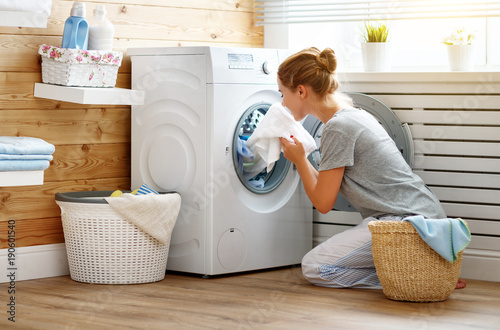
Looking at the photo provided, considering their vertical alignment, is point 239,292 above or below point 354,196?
below

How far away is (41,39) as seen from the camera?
109 inches

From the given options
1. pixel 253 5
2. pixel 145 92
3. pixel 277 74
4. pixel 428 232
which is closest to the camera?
pixel 428 232

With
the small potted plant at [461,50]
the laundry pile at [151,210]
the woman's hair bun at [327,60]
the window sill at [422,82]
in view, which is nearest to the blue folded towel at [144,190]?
the laundry pile at [151,210]

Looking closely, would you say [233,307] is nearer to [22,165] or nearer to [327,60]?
[22,165]

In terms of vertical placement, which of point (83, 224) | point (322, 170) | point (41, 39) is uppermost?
point (41, 39)

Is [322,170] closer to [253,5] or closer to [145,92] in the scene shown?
[145,92]

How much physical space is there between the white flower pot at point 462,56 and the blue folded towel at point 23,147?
161cm

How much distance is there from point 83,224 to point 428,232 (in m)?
1.22

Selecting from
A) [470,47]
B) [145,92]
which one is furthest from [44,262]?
[470,47]

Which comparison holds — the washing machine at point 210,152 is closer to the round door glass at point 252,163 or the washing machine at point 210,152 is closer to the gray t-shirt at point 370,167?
the round door glass at point 252,163

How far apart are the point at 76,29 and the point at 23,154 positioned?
1.77ft

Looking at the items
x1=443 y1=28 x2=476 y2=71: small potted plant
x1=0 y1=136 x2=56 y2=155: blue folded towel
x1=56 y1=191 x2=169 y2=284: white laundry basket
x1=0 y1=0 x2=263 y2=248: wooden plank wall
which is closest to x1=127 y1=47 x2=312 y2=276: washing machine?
x1=0 y1=0 x2=263 y2=248: wooden plank wall

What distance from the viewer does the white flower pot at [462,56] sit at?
2969mm

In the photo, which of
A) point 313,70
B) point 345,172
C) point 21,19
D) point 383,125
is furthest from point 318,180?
point 21,19
